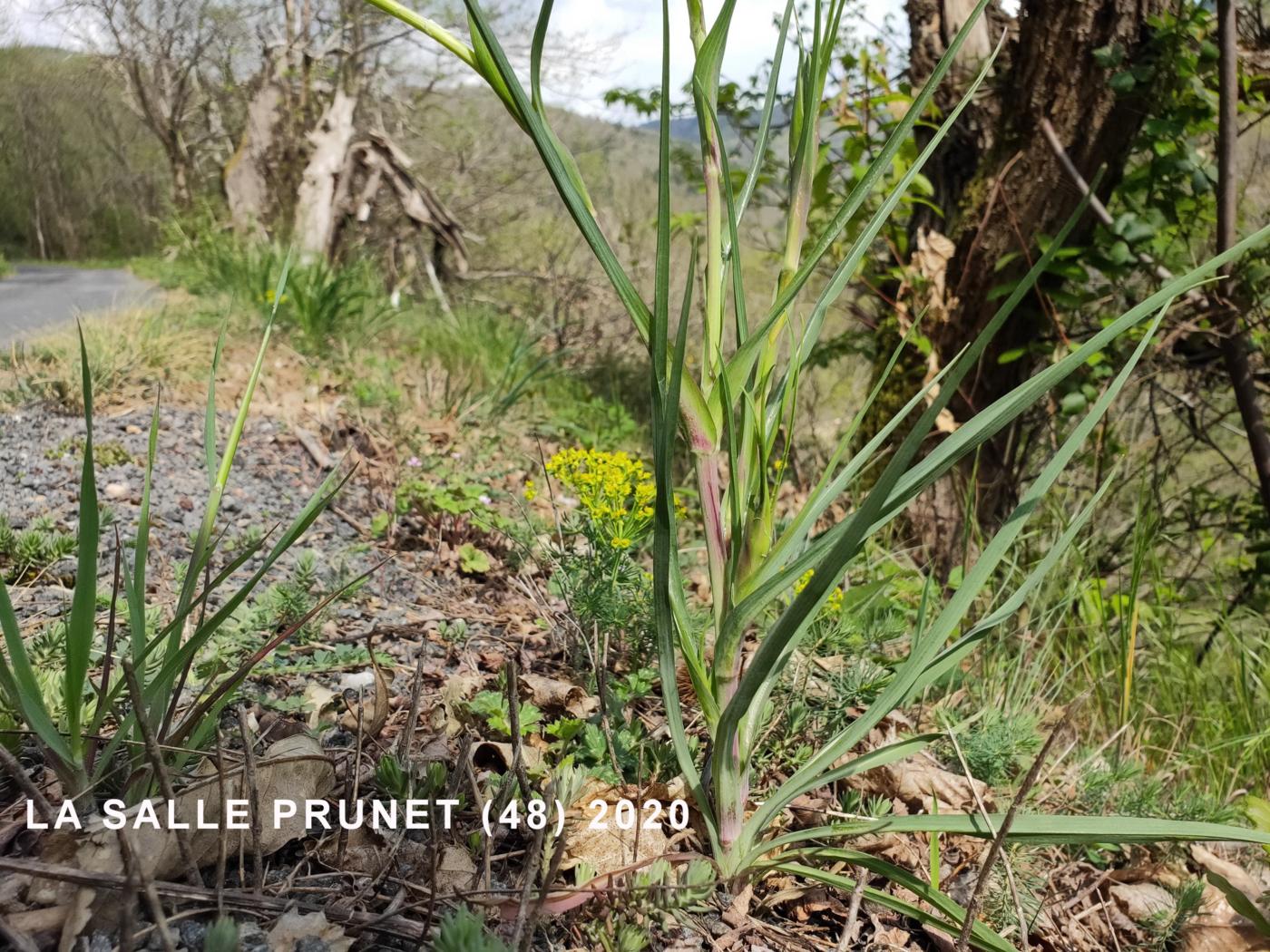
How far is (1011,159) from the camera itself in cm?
277

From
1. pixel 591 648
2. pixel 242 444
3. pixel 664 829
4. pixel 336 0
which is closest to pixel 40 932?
pixel 664 829

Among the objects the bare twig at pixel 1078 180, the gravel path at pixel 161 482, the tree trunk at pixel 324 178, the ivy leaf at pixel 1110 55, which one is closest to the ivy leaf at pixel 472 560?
the gravel path at pixel 161 482

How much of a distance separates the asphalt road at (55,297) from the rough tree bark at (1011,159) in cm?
318

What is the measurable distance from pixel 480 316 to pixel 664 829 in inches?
191

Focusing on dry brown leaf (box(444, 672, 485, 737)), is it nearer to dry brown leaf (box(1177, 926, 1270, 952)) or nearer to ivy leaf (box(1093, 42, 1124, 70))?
dry brown leaf (box(1177, 926, 1270, 952))

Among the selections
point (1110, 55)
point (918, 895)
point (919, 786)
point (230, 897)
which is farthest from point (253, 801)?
point (1110, 55)

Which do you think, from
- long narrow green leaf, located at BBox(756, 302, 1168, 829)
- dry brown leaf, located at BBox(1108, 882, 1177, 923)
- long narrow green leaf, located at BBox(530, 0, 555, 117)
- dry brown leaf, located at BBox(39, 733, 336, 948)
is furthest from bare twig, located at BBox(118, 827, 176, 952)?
dry brown leaf, located at BBox(1108, 882, 1177, 923)

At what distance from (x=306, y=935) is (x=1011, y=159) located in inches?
119

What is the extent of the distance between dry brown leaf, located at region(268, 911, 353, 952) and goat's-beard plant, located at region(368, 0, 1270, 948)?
1.39 feet

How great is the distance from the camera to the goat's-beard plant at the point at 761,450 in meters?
0.78

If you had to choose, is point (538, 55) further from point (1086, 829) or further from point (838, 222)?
point (1086, 829)

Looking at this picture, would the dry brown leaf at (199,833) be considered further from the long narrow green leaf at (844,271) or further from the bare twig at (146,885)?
the long narrow green leaf at (844,271)

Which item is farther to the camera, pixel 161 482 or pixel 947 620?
pixel 161 482

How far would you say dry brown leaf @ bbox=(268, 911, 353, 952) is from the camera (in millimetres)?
826
